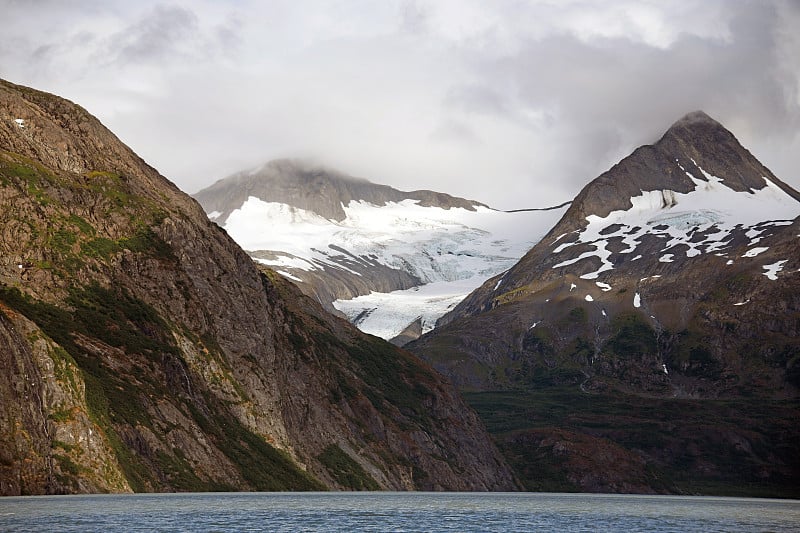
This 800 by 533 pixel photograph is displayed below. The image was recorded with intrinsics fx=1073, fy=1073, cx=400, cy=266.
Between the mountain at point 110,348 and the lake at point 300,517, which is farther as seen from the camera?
the mountain at point 110,348

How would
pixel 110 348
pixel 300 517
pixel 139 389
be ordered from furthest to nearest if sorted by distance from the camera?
pixel 110 348, pixel 139 389, pixel 300 517

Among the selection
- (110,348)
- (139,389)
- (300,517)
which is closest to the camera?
(300,517)

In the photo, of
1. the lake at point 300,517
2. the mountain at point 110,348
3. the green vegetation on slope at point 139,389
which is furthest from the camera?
the green vegetation on slope at point 139,389

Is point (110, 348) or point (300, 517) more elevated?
point (110, 348)

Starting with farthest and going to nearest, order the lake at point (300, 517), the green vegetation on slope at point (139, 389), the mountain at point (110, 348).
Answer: the green vegetation on slope at point (139, 389) < the mountain at point (110, 348) < the lake at point (300, 517)

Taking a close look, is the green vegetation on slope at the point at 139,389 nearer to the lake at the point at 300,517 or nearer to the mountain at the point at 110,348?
the mountain at the point at 110,348

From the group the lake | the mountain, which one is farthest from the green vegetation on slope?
the lake

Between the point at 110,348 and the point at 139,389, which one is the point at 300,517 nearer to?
the point at 139,389

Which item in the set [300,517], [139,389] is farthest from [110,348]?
[300,517]

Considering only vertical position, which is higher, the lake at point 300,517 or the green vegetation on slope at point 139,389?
the green vegetation on slope at point 139,389

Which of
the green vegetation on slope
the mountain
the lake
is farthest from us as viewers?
the green vegetation on slope

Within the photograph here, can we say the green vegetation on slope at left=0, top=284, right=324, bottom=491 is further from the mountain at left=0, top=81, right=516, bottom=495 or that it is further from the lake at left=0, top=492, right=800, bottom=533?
the lake at left=0, top=492, right=800, bottom=533

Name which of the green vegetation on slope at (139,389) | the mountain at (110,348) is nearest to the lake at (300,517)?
the mountain at (110,348)

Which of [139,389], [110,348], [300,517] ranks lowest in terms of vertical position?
[300,517]
